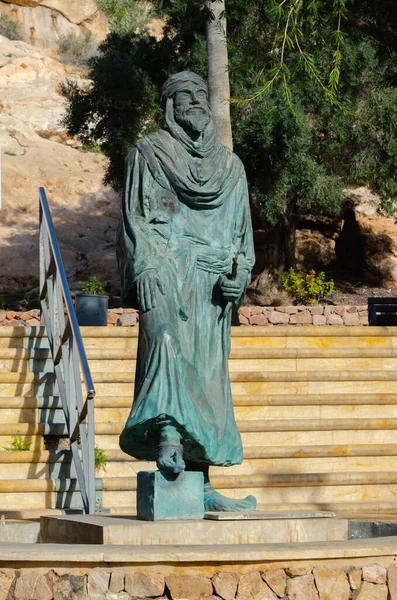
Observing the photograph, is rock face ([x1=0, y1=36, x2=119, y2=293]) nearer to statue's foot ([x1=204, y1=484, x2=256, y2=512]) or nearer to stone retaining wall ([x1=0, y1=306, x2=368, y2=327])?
stone retaining wall ([x1=0, y1=306, x2=368, y2=327])

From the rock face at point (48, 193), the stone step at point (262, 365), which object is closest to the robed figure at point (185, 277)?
the stone step at point (262, 365)

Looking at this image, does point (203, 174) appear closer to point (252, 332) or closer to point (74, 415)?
point (74, 415)

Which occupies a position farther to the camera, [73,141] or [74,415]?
[73,141]

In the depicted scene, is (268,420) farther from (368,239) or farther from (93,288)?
(368,239)

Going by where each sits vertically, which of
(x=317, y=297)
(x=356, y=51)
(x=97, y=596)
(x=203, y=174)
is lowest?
(x=97, y=596)

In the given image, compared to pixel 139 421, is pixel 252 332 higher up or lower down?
higher up

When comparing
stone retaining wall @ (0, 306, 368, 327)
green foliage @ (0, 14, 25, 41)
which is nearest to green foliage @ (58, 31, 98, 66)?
green foliage @ (0, 14, 25, 41)

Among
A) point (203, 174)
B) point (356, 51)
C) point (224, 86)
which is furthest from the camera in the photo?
point (356, 51)

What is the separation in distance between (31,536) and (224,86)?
447 inches

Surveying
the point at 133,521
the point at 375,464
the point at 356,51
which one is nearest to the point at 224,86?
the point at 356,51

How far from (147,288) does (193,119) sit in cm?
86

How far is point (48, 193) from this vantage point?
95.0 ft

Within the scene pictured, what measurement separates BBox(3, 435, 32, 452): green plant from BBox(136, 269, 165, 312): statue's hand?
4.04 meters

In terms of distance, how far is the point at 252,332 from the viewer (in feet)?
37.9
